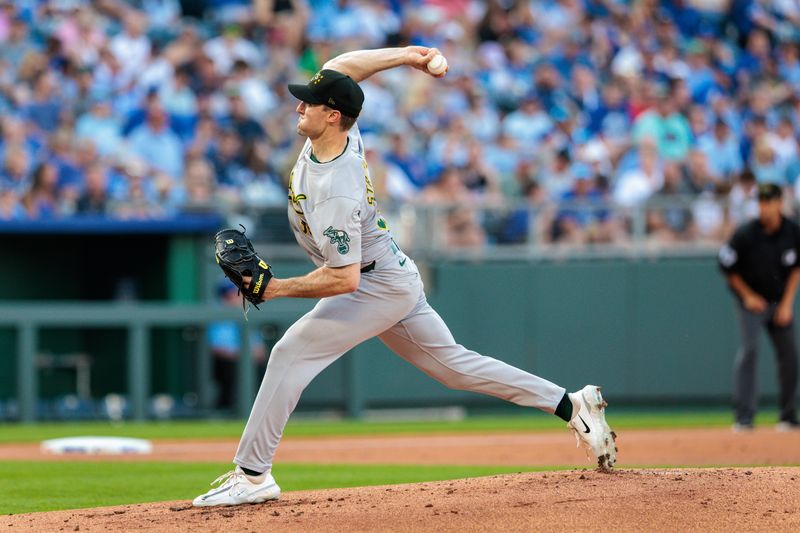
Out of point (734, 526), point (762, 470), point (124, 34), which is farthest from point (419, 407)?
point (734, 526)

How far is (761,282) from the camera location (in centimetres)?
1176

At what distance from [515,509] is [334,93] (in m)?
1.95

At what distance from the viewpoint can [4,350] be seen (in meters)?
13.0

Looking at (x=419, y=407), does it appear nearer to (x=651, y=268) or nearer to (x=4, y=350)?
(x=651, y=268)

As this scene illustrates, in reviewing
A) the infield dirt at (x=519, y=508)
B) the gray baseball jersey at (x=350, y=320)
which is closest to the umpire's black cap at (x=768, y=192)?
the infield dirt at (x=519, y=508)

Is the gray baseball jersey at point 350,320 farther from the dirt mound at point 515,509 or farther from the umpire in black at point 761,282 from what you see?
the umpire in black at point 761,282

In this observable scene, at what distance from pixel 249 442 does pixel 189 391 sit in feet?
25.2

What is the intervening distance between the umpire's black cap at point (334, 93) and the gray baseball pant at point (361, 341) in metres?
0.80

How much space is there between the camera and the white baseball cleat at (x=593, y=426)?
6.43 metres

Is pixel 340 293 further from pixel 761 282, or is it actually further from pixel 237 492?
pixel 761 282

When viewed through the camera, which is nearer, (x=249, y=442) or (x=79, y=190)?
(x=249, y=442)

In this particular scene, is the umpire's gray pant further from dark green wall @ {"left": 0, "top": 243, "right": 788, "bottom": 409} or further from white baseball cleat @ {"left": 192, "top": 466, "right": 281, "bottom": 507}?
white baseball cleat @ {"left": 192, "top": 466, "right": 281, "bottom": 507}

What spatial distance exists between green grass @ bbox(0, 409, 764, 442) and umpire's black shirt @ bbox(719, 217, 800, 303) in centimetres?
172

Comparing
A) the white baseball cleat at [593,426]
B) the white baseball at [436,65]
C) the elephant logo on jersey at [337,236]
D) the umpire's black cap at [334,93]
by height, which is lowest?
the white baseball cleat at [593,426]
